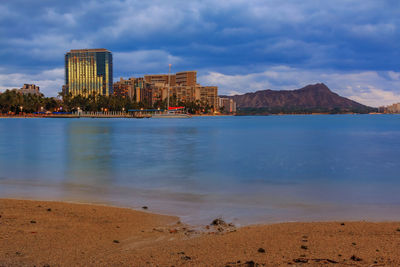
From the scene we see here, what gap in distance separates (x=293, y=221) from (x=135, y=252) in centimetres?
551

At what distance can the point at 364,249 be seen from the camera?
7941 millimetres

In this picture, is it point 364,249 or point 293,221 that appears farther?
→ point 293,221

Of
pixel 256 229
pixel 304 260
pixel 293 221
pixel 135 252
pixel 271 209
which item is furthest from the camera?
pixel 271 209

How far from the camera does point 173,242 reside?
8656 mm

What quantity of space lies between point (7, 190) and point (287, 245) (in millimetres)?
13510

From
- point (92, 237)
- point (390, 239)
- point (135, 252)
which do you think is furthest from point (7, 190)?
point (390, 239)

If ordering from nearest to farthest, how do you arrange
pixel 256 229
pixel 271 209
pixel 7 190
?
pixel 256 229 < pixel 271 209 < pixel 7 190

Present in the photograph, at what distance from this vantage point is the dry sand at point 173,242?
7250mm

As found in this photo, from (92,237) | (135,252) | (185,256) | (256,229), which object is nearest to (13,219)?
(92,237)

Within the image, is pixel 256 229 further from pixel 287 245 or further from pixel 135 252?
pixel 135 252

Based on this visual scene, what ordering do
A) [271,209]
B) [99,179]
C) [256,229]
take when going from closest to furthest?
1. [256,229]
2. [271,209]
3. [99,179]

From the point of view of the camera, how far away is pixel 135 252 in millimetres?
7863

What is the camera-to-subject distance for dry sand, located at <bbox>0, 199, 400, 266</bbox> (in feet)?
23.8

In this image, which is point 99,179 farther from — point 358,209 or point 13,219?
Result: point 358,209
